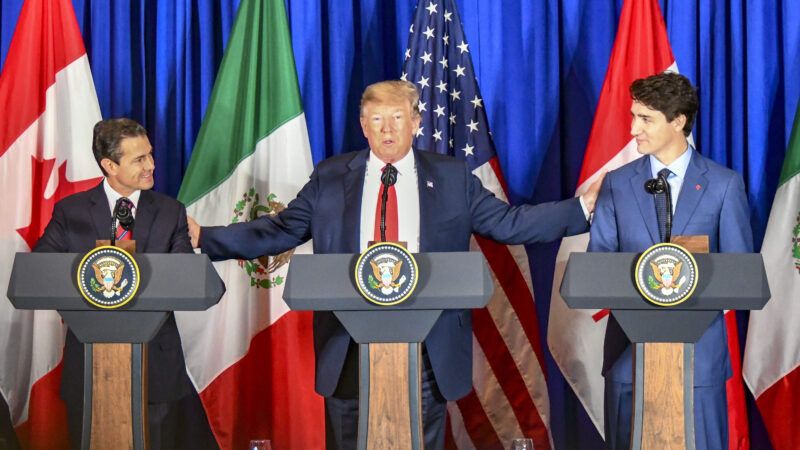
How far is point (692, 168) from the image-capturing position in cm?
292

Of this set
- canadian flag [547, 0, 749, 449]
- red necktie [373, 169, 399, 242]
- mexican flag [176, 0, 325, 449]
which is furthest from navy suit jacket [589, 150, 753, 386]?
mexican flag [176, 0, 325, 449]

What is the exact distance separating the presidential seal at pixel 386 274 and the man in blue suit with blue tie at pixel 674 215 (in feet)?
2.67

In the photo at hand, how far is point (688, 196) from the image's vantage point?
287 centimetres

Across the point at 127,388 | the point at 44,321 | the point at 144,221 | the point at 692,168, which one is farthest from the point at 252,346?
the point at 692,168

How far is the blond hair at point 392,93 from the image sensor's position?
10.2ft

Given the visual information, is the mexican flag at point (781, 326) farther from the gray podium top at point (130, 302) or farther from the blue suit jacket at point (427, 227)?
the gray podium top at point (130, 302)

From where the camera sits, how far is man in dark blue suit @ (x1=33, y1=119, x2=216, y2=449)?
3047 mm

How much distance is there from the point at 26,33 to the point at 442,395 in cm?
254

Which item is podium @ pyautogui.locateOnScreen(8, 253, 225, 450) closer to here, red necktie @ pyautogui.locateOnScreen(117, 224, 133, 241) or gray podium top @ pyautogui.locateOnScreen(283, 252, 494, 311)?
gray podium top @ pyautogui.locateOnScreen(283, 252, 494, 311)

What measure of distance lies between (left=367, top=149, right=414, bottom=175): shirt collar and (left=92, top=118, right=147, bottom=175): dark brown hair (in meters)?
0.82

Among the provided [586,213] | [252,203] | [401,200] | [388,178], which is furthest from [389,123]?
[252,203]

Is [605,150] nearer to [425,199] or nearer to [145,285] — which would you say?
[425,199]

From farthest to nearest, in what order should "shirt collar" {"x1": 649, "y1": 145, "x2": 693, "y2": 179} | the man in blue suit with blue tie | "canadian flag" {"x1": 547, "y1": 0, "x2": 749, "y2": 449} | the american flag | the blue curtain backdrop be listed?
1. the blue curtain backdrop
2. the american flag
3. "canadian flag" {"x1": 547, "y1": 0, "x2": 749, "y2": 449}
4. "shirt collar" {"x1": 649, "y1": 145, "x2": 693, "y2": 179}
5. the man in blue suit with blue tie

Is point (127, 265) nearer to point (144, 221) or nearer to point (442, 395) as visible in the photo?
point (144, 221)
